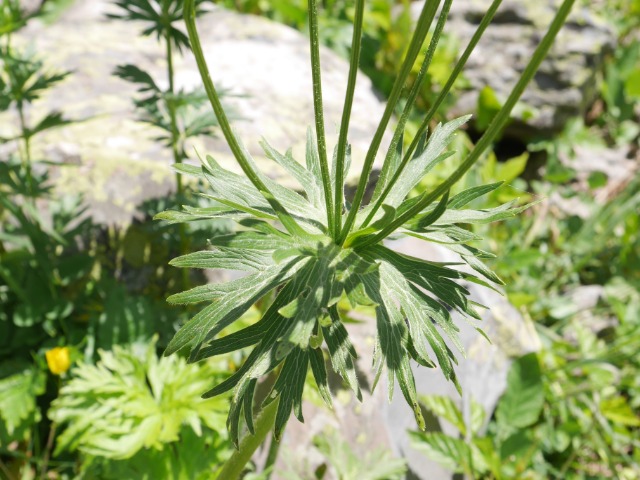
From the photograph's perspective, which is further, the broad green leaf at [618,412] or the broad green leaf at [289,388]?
the broad green leaf at [618,412]

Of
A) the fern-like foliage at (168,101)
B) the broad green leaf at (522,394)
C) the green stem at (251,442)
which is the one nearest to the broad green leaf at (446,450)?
the broad green leaf at (522,394)

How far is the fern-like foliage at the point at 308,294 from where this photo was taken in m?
1.05

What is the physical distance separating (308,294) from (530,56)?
3.69 metres

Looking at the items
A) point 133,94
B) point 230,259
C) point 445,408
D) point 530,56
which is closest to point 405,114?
point 230,259

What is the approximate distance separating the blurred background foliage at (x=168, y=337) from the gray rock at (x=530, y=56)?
0.60 m

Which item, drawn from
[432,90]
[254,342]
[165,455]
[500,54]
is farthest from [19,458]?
[500,54]

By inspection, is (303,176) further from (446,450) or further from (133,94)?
(133,94)

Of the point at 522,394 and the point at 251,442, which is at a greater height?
the point at 251,442

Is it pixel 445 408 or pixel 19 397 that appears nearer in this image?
pixel 19 397

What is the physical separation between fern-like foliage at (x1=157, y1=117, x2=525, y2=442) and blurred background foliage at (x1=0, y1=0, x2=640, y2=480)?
1.31 ft

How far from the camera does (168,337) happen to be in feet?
7.31

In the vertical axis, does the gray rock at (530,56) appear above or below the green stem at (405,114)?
below

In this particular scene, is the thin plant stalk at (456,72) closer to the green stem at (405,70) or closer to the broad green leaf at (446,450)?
the green stem at (405,70)

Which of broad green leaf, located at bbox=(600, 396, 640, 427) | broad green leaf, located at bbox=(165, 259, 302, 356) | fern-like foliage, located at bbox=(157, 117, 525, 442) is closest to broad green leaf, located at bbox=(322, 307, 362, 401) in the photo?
fern-like foliage, located at bbox=(157, 117, 525, 442)
